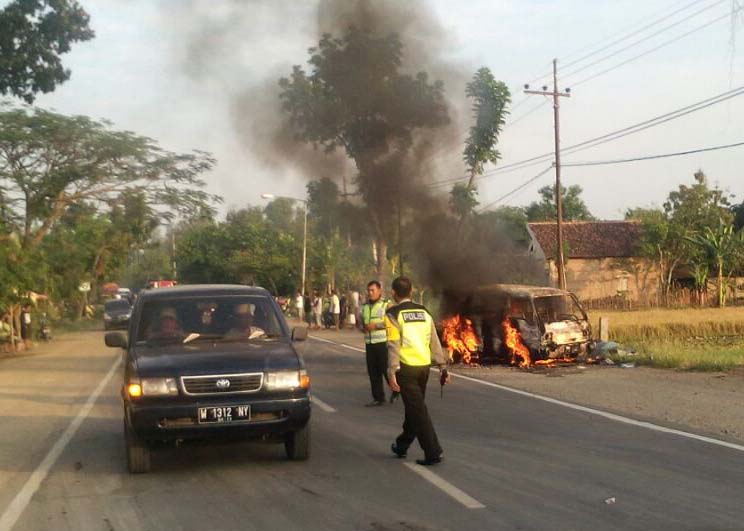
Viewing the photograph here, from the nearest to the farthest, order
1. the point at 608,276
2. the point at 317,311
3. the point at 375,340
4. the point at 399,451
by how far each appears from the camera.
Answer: the point at 399,451, the point at 375,340, the point at 317,311, the point at 608,276

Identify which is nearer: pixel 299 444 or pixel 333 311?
pixel 299 444

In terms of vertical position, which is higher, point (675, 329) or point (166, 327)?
point (166, 327)

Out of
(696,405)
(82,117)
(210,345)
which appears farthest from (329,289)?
(210,345)

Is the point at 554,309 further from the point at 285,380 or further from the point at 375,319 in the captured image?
the point at 285,380

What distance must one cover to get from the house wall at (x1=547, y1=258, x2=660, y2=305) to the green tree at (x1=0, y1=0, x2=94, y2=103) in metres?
40.2

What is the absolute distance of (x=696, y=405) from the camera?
488 inches

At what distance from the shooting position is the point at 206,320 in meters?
9.06

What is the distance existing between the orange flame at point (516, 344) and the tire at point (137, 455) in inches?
470

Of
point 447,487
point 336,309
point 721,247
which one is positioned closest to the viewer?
point 447,487

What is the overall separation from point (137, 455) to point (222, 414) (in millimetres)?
1014

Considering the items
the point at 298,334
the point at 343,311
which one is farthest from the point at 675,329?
the point at 298,334

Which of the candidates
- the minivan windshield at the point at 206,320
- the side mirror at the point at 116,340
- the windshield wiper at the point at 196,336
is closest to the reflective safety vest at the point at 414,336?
the minivan windshield at the point at 206,320

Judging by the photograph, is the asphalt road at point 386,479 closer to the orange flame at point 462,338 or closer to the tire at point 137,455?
the tire at point 137,455

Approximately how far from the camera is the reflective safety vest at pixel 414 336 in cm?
836
